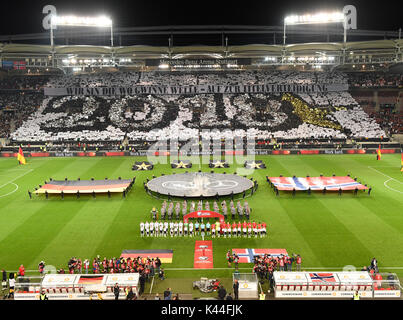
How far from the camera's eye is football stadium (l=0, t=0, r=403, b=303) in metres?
20.4

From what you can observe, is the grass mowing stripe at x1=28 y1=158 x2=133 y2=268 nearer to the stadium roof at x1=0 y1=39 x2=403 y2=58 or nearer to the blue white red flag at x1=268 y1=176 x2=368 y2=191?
the blue white red flag at x1=268 y1=176 x2=368 y2=191

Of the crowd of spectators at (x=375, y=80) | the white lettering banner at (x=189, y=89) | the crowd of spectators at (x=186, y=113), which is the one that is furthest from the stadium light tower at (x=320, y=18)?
the crowd of spectators at (x=375, y=80)

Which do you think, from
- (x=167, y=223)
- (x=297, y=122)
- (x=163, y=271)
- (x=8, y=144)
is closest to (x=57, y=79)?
(x=8, y=144)

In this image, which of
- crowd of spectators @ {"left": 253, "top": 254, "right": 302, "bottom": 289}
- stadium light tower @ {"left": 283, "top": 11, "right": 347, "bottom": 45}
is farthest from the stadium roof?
crowd of spectators @ {"left": 253, "top": 254, "right": 302, "bottom": 289}

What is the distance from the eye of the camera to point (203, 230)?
88.1 feet

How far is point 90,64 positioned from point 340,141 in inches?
1704

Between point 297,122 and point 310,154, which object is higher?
point 297,122

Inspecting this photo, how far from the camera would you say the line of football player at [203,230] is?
25906 mm

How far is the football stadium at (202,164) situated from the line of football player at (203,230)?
5.4 inches

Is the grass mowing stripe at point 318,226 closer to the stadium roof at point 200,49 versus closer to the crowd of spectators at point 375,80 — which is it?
the stadium roof at point 200,49

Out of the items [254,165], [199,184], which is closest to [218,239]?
[199,184]

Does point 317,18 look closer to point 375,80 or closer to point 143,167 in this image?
point 375,80

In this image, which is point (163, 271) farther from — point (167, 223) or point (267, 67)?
point (267, 67)

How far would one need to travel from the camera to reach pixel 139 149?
189 feet
